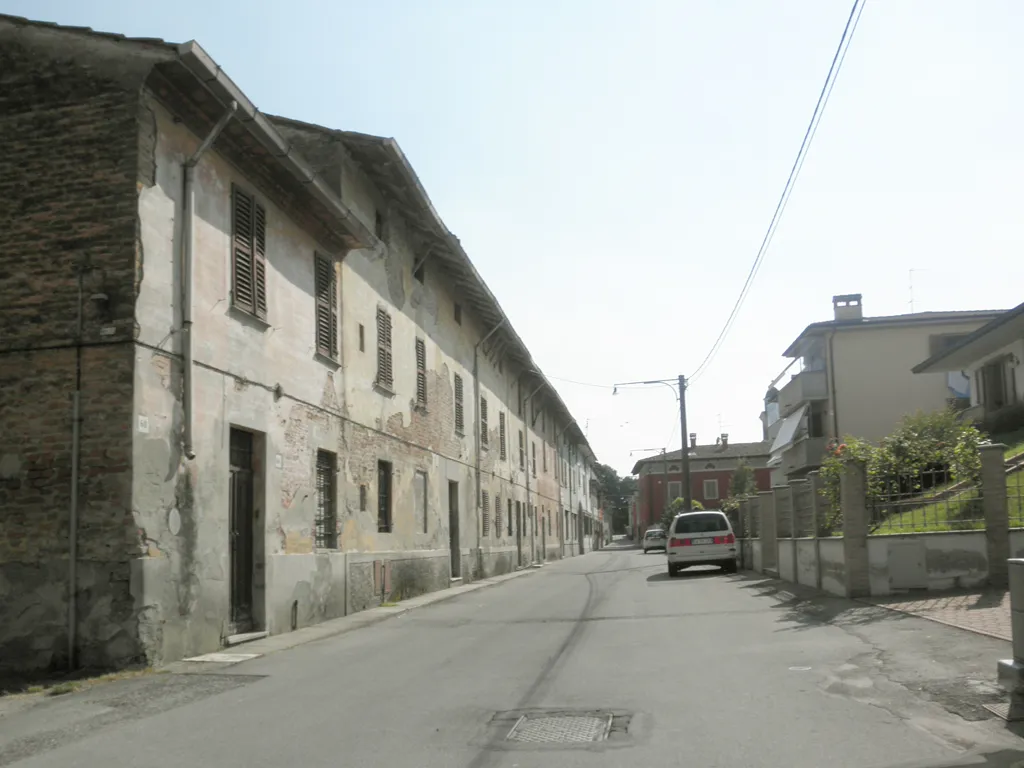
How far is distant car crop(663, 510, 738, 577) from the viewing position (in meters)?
25.4

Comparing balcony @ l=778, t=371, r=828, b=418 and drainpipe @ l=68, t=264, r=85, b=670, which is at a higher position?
balcony @ l=778, t=371, r=828, b=418

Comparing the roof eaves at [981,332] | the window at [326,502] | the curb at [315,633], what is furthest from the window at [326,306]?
the roof eaves at [981,332]

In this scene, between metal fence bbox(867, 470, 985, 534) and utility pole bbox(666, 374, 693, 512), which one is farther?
utility pole bbox(666, 374, 693, 512)

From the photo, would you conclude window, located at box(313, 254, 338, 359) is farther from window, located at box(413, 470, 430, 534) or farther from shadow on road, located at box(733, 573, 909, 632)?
shadow on road, located at box(733, 573, 909, 632)

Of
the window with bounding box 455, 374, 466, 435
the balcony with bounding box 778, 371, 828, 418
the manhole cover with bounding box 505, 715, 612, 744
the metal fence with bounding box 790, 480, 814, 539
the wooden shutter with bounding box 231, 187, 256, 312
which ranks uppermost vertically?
the balcony with bounding box 778, 371, 828, 418

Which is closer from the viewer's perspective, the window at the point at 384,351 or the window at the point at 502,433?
the window at the point at 384,351

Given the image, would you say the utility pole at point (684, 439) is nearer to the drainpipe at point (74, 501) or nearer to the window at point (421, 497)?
the window at point (421, 497)

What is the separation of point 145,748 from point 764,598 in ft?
40.0

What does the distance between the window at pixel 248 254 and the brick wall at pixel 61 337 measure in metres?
2.37

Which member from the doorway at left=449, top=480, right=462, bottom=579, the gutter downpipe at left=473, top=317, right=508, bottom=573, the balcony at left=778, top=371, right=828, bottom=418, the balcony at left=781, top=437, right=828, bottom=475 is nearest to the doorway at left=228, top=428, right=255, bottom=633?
the doorway at left=449, top=480, right=462, bottom=579

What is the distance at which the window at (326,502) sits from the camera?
1577 cm

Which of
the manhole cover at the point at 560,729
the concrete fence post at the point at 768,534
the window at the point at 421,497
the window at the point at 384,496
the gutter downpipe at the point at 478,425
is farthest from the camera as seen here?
the gutter downpipe at the point at 478,425

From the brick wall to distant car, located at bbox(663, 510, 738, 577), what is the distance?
17425mm

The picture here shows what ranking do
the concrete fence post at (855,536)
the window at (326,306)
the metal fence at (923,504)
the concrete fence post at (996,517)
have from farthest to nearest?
the window at (326,306) < the concrete fence post at (855,536) < the metal fence at (923,504) < the concrete fence post at (996,517)
